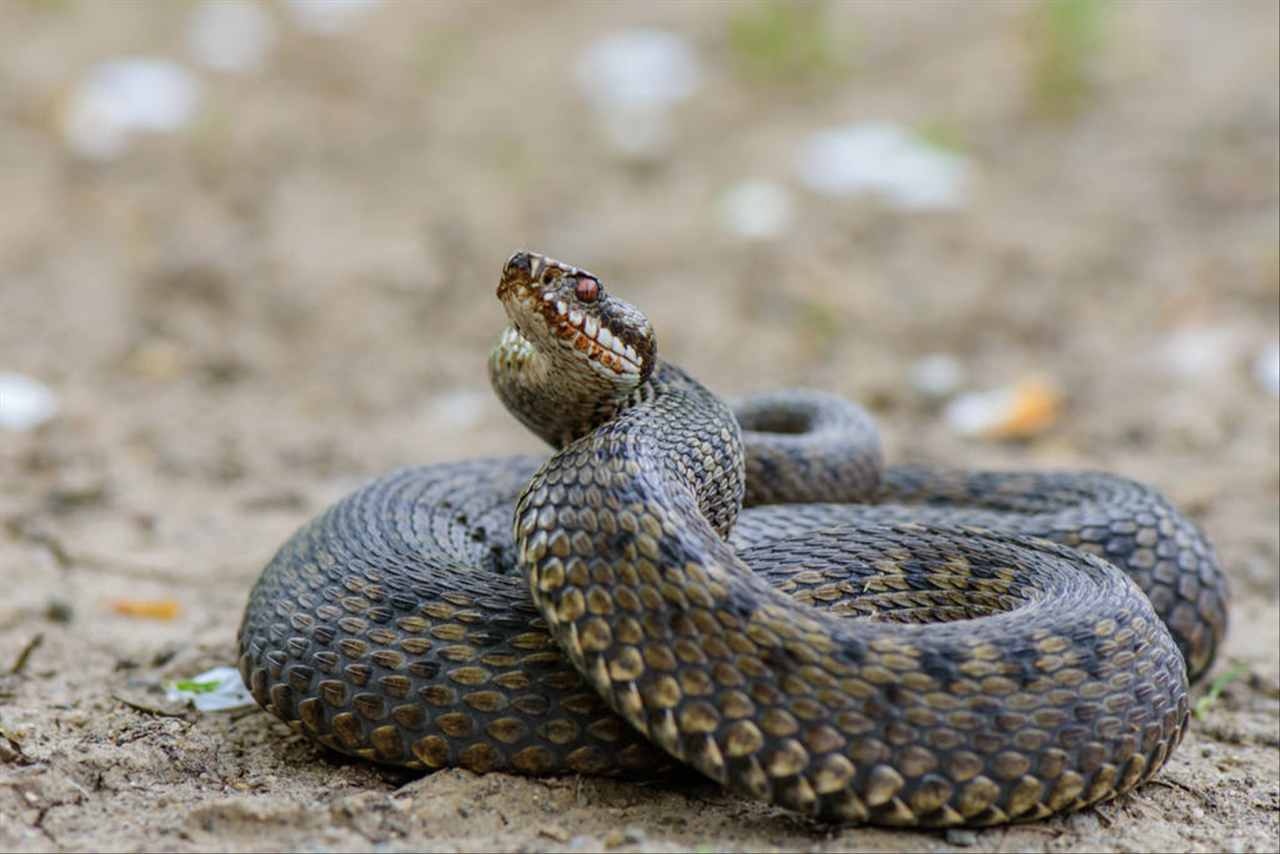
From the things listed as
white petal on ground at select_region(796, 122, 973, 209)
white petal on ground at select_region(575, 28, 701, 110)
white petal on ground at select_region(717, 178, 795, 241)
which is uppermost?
white petal on ground at select_region(575, 28, 701, 110)

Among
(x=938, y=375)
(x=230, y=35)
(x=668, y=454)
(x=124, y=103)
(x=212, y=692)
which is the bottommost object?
(x=212, y=692)

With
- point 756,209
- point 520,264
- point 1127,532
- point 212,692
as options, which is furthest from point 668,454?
point 756,209

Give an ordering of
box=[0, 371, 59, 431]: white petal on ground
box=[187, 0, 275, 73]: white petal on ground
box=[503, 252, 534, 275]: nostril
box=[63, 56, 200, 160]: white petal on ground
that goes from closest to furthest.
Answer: box=[503, 252, 534, 275]: nostril → box=[0, 371, 59, 431]: white petal on ground → box=[63, 56, 200, 160]: white petal on ground → box=[187, 0, 275, 73]: white petal on ground

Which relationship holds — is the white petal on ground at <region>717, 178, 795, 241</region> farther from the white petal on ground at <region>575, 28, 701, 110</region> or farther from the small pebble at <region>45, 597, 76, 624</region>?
the small pebble at <region>45, 597, 76, 624</region>

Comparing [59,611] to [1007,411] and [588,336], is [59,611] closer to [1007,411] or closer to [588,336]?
[588,336]

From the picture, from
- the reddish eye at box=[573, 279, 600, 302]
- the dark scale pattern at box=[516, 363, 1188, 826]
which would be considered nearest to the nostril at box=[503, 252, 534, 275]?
the reddish eye at box=[573, 279, 600, 302]

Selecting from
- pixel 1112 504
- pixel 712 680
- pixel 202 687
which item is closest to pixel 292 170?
pixel 202 687

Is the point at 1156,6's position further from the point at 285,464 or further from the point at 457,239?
the point at 285,464
